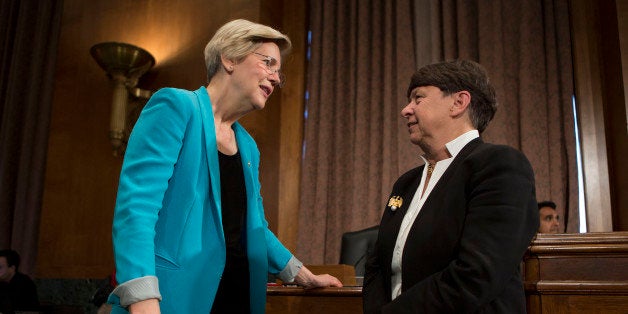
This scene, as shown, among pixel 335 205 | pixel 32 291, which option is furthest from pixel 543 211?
pixel 32 291

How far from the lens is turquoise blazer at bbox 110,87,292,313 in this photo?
1392mm

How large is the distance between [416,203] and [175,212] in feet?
2.06

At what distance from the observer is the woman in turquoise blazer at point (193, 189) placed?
4.54 ft

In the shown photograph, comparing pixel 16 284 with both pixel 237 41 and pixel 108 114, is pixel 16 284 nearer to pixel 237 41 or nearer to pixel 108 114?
pixel 108 114

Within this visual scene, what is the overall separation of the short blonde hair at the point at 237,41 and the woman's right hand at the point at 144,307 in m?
0.75

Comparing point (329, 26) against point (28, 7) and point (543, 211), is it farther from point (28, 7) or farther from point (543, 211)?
point (28, 7)

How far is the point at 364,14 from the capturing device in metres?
4.89

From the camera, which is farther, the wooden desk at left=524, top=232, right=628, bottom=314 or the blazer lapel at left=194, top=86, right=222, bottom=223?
the blazer lapel at left=194, top=86, right=222, bottom=223

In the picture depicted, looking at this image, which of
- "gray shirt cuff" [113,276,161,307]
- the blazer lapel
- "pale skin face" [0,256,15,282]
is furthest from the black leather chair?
"pale skin face" [0,256,15,282]

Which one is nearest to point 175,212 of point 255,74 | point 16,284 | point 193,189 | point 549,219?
point 193,189

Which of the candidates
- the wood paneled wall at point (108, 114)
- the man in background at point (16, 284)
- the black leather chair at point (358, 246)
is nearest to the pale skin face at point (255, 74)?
the black leather chair at point (358, 246)

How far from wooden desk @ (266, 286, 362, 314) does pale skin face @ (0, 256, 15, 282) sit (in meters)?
3.95

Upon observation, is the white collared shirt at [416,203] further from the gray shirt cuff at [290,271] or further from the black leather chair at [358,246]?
the black leather chair at [358,246]

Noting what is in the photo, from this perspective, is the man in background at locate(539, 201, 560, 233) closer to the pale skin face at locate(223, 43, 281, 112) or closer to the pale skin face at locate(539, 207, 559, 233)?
the pale skin face at locate(539, 207, 559, 233)
